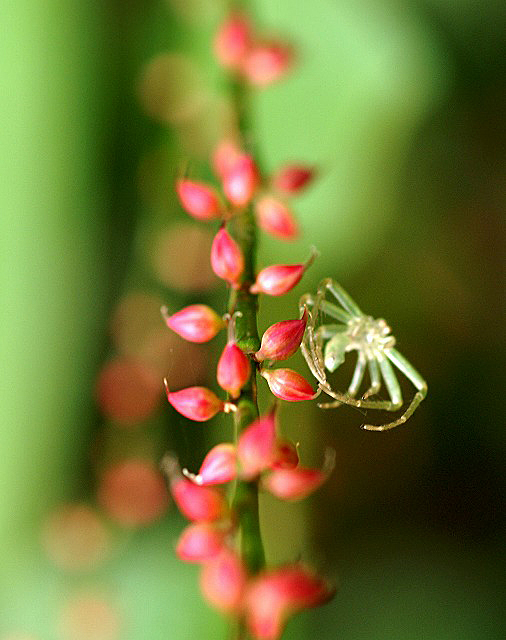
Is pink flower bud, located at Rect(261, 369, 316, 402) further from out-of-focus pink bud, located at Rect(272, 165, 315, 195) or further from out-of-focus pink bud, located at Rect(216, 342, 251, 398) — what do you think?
out-of-focus pink bud, located at Rect(272, 165, 315, 195)

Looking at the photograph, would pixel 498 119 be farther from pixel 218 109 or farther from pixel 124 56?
pixel 124 56

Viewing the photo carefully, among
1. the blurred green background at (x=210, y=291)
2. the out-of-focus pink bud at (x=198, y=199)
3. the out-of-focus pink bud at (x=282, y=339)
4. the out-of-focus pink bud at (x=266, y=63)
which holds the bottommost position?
the blurred green background at (x=210, y=291)

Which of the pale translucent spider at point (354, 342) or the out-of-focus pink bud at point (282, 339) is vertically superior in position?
the out-of-focus pink bud at point (282, 339)

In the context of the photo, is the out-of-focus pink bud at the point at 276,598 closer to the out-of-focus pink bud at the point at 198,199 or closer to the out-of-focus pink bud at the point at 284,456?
the out-of-focus pink bud at the point at 284,456

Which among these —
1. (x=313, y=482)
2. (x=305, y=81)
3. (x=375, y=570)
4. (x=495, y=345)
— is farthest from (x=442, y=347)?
(x=313, y=482)

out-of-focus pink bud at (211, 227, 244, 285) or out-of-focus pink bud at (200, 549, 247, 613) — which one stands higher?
out-of-focus pink bud at (211, 227, 244, 285)

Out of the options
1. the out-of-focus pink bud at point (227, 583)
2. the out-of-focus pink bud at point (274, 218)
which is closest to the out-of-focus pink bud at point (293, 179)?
the out-of-focus pink bud at point (274, 218)

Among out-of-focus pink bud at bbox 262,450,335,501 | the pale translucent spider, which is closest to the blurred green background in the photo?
the pale translucent spider

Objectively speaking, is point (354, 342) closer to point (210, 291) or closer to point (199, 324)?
point (199, 324)

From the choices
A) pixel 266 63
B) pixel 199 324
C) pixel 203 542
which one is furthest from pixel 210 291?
pixel 203 542
